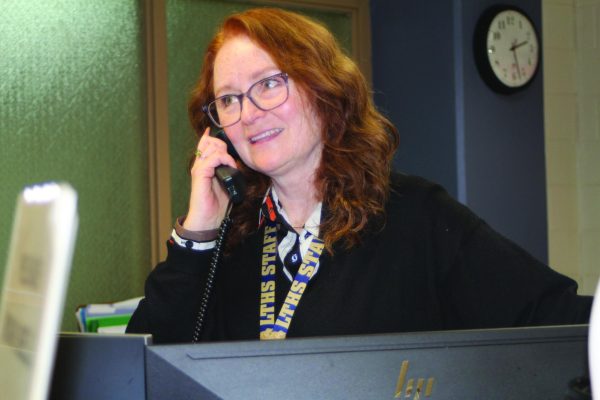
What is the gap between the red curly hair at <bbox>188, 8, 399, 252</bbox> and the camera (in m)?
1.77

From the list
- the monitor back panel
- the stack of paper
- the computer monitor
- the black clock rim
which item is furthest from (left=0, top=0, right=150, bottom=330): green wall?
the computer monitor

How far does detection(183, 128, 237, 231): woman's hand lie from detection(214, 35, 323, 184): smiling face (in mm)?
108

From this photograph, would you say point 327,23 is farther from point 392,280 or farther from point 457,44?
point 392,280

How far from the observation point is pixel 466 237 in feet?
5.62

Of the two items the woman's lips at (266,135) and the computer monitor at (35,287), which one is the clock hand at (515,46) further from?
the computer monitor at (35,287)

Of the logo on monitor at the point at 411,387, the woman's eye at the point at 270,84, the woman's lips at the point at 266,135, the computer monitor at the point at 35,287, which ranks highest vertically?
the woman's eye at the point at 270,84

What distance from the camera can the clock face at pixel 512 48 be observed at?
4.00 metres

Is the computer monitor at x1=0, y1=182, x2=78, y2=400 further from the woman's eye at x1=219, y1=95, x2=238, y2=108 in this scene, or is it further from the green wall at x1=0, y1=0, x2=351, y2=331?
the green wall at x1=0, y1=0, x2=351, y2=331

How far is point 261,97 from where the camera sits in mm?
1763

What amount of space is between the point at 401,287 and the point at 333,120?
0.36 meters

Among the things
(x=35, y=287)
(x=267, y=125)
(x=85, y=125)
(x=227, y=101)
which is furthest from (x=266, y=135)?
(x=85, y=125)

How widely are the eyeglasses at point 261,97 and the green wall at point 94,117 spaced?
1.71 metres

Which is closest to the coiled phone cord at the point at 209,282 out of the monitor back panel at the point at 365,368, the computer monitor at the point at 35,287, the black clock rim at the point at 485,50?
the monitor back panel at the point at 365,368

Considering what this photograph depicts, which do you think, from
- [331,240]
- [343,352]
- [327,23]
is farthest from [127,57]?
[343,352]
